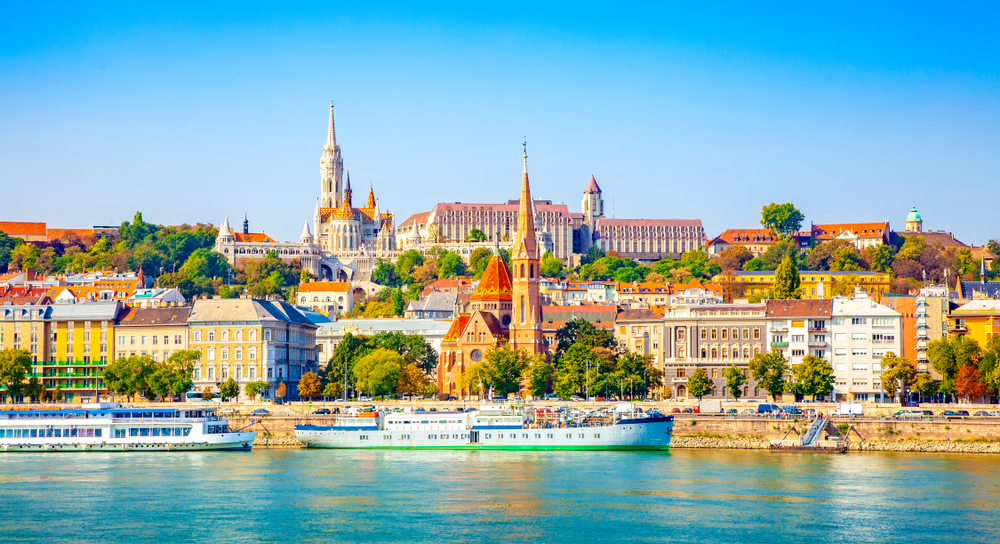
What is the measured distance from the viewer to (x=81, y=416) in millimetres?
78812

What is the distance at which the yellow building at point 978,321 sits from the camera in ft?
322

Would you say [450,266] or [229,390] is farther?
[450,266]

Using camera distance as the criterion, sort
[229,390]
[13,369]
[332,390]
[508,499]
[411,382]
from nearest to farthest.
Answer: [508,499]
[13,369]
[229,390]
[332,390]
[411,382]

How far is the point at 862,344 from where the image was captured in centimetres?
9931

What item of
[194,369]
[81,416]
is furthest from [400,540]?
[194,369]

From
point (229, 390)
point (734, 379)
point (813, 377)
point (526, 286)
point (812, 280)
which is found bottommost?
point (229, 390)

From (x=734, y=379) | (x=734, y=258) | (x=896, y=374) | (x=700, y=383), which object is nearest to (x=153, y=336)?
(x=700, y=383)

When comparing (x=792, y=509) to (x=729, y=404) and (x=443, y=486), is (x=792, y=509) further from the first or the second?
(x=729, y=404)

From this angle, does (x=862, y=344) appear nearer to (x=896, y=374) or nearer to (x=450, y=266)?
(x=896, y=374)

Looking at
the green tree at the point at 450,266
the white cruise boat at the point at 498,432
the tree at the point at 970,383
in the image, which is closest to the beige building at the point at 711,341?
the tree at the point at 970,383

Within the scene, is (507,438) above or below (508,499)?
above

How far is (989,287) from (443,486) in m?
64.4

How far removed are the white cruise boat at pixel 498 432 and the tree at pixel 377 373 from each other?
1771 cm

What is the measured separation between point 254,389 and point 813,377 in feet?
121
